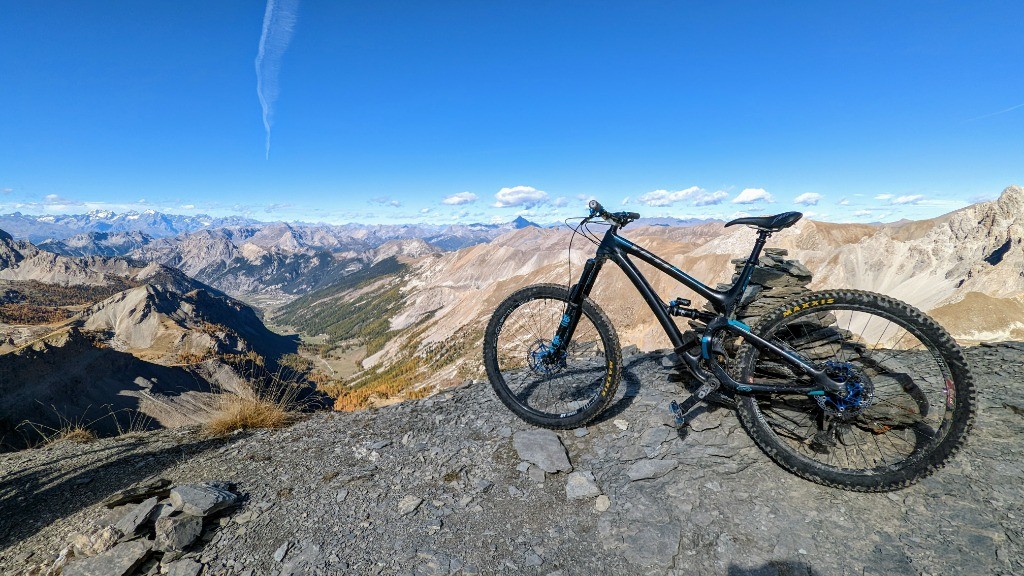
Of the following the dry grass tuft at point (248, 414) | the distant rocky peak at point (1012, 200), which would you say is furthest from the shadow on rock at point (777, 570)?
the distant rocky peak at point (1012, 200)

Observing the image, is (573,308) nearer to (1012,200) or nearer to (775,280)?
(775,280)

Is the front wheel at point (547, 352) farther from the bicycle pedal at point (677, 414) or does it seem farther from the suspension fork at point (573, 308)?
the bicycle pedal at point (677, 414)

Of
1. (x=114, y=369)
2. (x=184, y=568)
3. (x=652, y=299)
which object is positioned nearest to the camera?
(x=184, y=568)

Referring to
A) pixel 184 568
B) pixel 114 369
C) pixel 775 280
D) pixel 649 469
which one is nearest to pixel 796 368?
pixel 649 469

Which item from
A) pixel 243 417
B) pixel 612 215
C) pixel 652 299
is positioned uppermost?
pixel 612 215

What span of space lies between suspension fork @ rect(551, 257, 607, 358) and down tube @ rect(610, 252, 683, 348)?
270 millimetres

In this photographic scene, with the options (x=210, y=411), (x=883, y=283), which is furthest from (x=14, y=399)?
(x=883, y=283)

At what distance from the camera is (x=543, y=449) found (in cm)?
490

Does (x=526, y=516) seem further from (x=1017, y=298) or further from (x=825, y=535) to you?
(x=1017, y=298)

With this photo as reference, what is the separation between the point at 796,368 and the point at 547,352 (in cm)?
294

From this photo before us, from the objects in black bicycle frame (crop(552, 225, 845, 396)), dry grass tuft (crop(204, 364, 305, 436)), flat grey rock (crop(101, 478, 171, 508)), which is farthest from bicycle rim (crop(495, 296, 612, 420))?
flat grey rock (crop(101, 478, 171, 508))

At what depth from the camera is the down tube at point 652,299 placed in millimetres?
4891

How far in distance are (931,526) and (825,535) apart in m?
0.89

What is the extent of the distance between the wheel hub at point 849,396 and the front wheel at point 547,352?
2.20 meters
